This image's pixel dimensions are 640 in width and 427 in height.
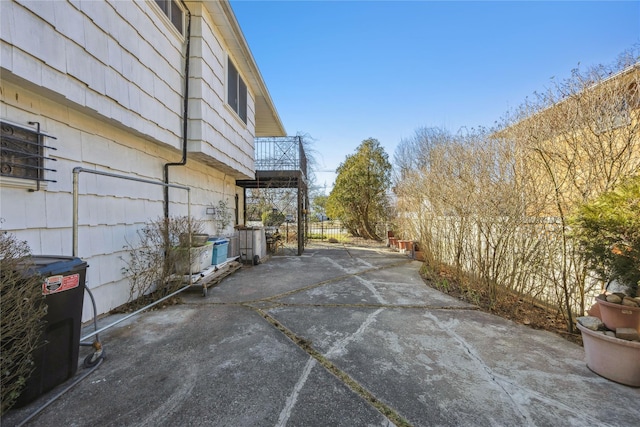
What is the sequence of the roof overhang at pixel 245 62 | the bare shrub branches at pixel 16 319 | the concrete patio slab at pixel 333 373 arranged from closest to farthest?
the bare shrub branches at pixel 16 319, the concrete patio slab at pixel 333 373, the roof overhang at pixel 245 62

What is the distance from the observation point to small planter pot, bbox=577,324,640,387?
6.94 feet

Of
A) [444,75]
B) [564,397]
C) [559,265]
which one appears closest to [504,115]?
[559,265]

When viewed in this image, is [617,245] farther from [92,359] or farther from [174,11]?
[174,11]

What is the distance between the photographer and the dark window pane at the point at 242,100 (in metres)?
6.74

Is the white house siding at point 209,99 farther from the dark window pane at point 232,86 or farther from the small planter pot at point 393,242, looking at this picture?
the small planter pot at point 393,242

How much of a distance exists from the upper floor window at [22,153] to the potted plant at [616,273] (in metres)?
5.22

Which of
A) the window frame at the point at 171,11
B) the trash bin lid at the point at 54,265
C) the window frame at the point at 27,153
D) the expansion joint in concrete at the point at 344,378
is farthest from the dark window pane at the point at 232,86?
the expansion joint in concrete at the point at 344,378

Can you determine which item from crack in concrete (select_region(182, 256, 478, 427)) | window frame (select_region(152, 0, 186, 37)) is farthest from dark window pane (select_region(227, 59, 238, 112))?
crack in concrete (select_region(182, 256, 478, 427))

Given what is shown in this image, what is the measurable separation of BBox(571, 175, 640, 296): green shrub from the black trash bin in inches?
176

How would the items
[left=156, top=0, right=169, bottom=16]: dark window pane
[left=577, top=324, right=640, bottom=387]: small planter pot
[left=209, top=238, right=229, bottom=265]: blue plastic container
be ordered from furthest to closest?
1. [left=209, top=238, right=229, bottom=265]: blue plastic container
2. [left=156, top=0, right=169, bottom=16]: dark window pane
3. [left=577, top=324, right=640, bottom=387]: small planter pot

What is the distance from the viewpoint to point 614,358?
2.19 meters

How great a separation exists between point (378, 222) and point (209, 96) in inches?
396

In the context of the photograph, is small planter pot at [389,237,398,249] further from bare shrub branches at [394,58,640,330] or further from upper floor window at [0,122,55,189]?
upper floor window at [0,122,55,189]

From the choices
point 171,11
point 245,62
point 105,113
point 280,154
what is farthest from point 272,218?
point 105,113
